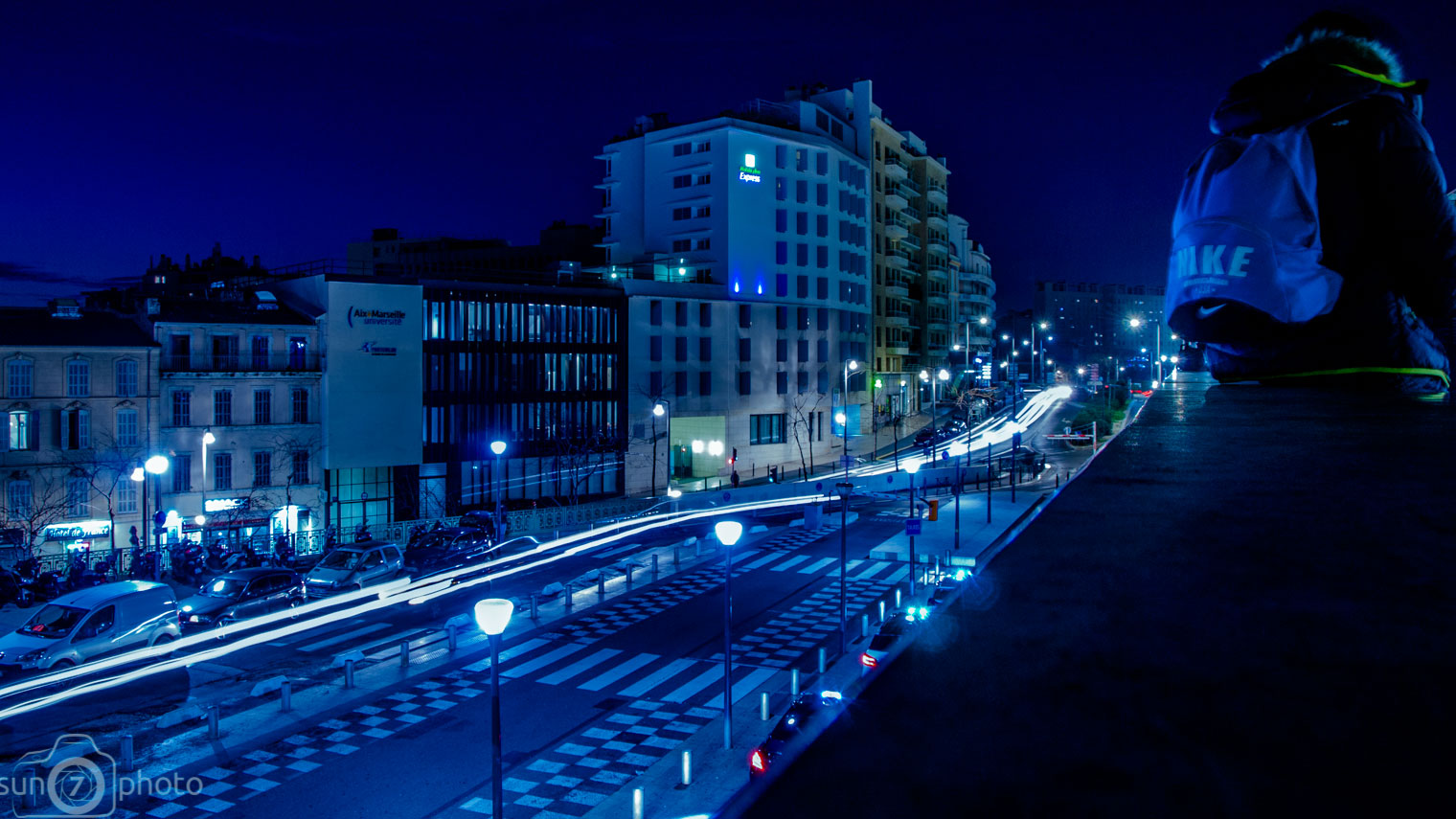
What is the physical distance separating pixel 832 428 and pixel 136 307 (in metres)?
42.0

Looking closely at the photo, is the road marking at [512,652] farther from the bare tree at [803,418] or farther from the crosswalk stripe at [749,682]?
the bare tree at [803,418]

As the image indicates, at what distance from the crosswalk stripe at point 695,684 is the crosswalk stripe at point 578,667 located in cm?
249

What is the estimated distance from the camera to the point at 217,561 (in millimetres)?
29547

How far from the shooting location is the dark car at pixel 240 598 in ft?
72.1

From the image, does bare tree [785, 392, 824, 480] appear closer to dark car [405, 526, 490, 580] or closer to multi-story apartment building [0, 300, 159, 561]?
dark car [405, 526, 490, 580]

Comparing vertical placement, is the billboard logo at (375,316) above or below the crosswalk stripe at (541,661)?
above

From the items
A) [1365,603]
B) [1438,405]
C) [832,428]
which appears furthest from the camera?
[832,428]

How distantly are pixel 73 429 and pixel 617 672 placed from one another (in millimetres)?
27864

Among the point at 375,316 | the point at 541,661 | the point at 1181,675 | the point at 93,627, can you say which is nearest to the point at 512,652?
the point at 541,661

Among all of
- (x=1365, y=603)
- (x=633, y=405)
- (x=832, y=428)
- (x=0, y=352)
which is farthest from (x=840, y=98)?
(x=1365, y=603)

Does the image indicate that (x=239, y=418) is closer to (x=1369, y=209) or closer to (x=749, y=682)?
(x=749, y=682)

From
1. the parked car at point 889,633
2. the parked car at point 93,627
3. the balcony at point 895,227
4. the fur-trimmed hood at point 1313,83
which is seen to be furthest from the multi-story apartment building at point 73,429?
the balcony at point 895,227

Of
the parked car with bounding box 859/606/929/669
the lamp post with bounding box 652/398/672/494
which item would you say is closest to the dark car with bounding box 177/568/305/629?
the parked car with bounding box 859/606/929/669

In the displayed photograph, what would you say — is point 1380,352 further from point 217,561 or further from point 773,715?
point 217,561
